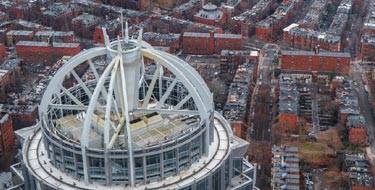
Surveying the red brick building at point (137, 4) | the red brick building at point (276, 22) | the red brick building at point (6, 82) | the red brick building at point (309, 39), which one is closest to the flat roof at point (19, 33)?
the red brick building at point (6, 82)

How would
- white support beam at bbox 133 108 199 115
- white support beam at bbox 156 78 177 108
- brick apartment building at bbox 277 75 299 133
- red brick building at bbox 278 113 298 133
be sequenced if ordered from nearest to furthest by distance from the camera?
white support beam at bbox 133 108 199 115 < white support beam at bbox 156 78 177 108 < red brick building at bbox 278 113 298 133 < brick apartment building at bbox 277 75 299 133

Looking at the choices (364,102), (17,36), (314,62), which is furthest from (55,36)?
(364,102)

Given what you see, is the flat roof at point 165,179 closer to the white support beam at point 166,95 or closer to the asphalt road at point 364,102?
the white support beam at point 166,95

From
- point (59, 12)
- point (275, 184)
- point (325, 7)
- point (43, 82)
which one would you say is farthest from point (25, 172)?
point (325, 7)

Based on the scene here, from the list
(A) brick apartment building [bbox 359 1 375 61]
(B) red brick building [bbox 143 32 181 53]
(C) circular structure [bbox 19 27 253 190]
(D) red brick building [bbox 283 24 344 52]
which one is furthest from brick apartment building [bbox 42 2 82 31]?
(C) circular structure [bbox 19 27 253 190]

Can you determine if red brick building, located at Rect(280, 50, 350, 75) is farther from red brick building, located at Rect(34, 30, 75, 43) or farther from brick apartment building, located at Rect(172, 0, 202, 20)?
red brick building, located at Rect(34, 30, 75, 43)

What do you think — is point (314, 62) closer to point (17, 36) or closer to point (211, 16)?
point (211, 16)

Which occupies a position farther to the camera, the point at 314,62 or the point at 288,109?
the point at 314,62
